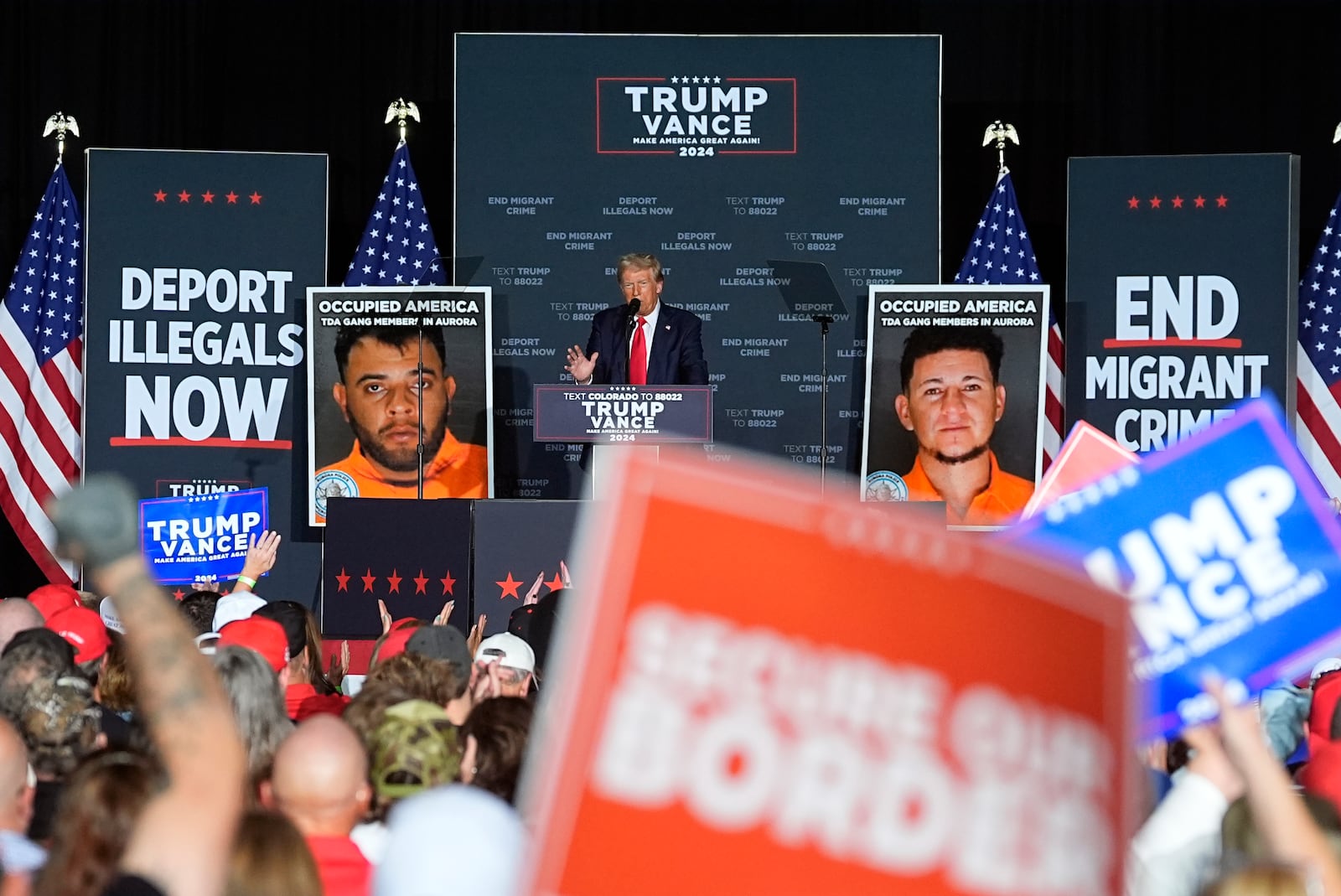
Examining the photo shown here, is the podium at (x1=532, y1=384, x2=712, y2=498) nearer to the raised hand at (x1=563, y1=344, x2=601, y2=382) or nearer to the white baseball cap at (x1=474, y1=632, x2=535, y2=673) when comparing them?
the raised hand at (x1=563, y1=344, x2=601, y2=382)

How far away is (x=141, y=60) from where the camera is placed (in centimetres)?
1134

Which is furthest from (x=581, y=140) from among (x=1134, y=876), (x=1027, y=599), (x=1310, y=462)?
(x=1027, y=599)

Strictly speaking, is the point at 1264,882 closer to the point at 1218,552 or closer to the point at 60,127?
the point at 1218,552

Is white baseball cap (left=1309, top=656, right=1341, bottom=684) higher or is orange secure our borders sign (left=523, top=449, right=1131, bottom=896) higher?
orange secure our borders sign (left=523, top=449, right=1131, bottom=896)

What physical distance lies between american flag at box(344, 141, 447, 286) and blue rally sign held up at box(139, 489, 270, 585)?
3098mm

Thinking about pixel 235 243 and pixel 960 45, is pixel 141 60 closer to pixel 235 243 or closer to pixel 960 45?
pixel 235 243

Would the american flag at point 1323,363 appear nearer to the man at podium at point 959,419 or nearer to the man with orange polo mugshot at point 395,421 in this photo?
the man at podium at point 959,419

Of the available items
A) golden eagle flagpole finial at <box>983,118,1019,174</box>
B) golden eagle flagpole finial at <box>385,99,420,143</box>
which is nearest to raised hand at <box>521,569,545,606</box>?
golden eagle flagpole finial at <box>385,99,420,143</box>

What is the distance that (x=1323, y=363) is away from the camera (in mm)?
10570

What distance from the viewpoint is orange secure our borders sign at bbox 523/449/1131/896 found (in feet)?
4.95

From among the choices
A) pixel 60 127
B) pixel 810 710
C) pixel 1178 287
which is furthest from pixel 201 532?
pixel 810 710

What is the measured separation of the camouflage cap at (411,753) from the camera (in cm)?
298

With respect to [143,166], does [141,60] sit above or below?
above

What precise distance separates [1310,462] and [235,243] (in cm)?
627
